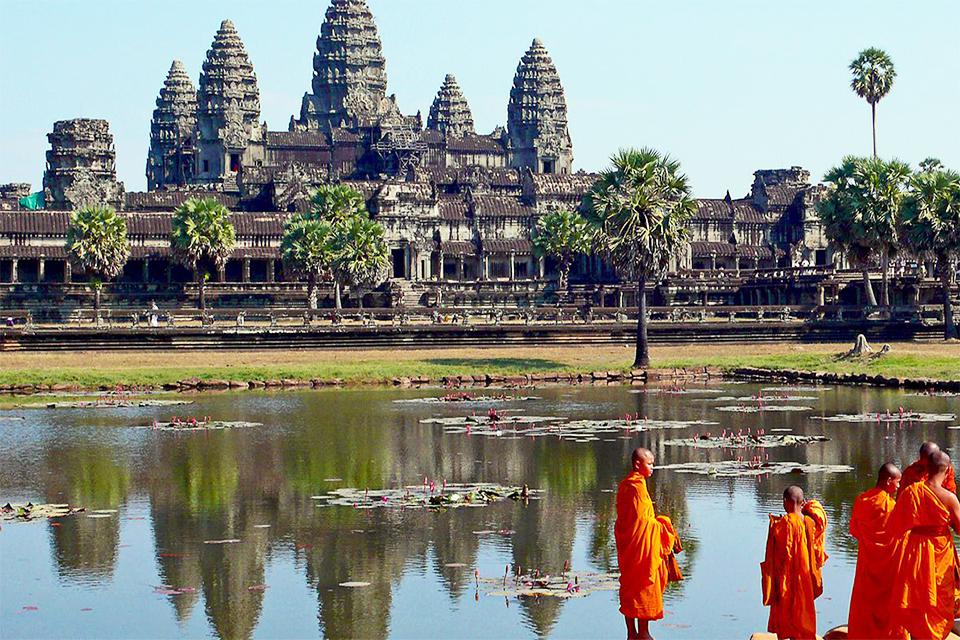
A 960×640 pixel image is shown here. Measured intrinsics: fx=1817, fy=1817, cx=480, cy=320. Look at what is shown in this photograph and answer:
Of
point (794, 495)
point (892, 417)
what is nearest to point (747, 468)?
point (892, 417)

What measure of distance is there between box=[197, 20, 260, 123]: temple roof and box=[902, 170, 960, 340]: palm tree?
3530 inches

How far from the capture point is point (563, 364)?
2576 inches

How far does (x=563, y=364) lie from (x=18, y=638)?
150ft

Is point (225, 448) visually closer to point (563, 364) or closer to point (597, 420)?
point (597, 420)

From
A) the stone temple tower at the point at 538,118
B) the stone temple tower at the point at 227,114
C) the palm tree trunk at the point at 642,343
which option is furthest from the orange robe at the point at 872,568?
the stone temple tower at the point at 538,118

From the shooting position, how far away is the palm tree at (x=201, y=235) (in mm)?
108062

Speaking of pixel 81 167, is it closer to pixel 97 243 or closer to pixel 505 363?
pixel 97 243

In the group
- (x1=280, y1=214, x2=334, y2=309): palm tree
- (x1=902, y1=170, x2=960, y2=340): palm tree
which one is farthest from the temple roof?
(x1=902, y1=170, x2=960, y2=340): palm tree

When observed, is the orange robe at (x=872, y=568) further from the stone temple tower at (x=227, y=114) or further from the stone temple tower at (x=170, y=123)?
the stone temple tower at (x=170, y=123)

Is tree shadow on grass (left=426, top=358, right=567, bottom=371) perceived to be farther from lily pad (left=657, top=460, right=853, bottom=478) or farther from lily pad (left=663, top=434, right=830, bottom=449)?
lily pad (left=657, top=460, right=853, bottom=478)

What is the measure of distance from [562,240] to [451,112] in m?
70.6

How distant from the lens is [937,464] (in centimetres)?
1678

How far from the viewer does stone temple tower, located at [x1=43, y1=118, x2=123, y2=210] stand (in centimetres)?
13350

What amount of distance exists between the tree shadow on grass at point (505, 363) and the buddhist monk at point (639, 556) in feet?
142
